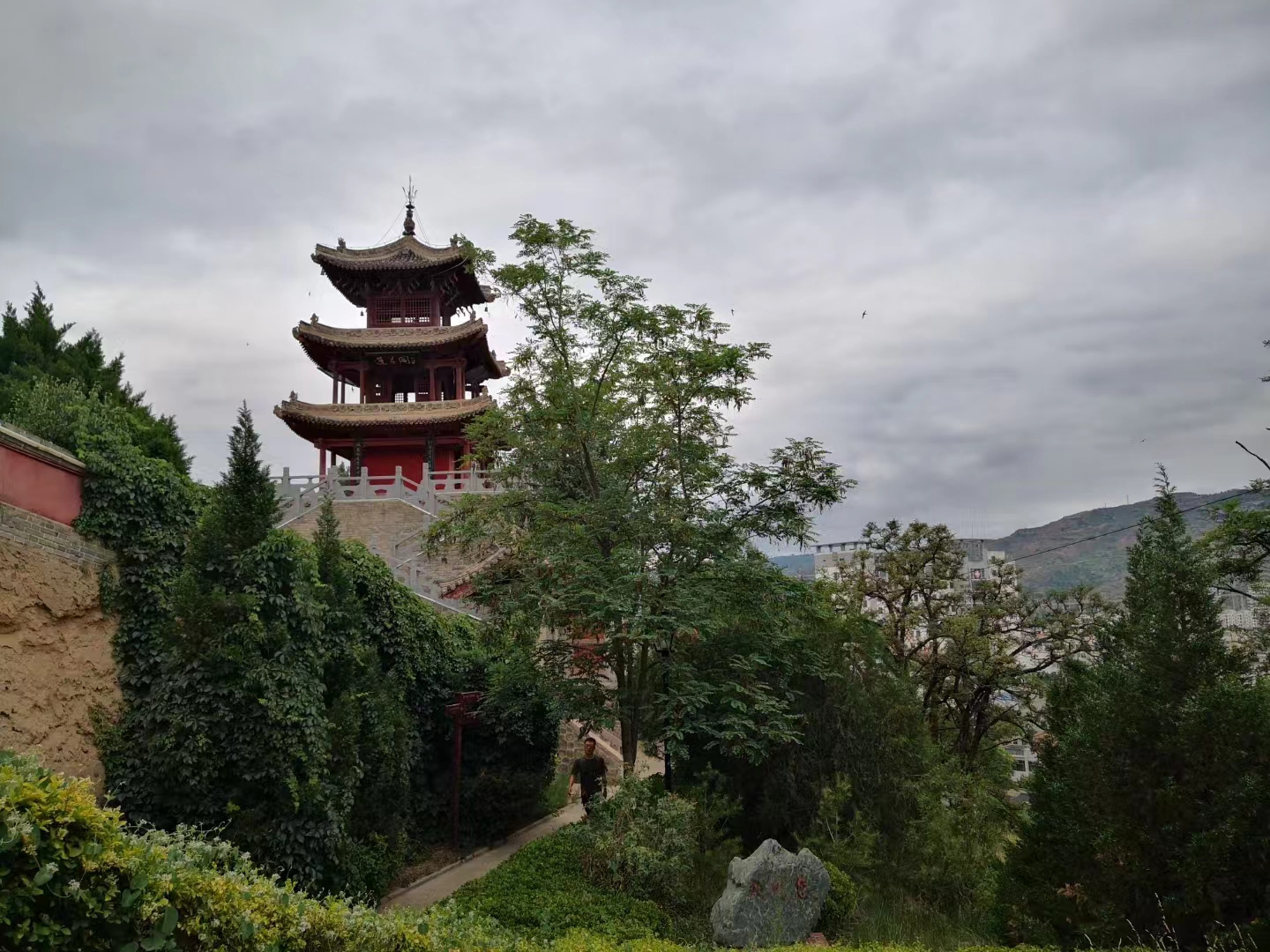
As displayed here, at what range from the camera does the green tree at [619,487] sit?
39.2 feet

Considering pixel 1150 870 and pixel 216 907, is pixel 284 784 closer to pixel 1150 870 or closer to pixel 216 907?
pixel 216 907

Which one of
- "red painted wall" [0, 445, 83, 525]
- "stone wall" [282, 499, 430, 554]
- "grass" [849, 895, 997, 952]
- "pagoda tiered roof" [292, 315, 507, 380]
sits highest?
"pagoda tiered roof" [292, 315, 507, 380]

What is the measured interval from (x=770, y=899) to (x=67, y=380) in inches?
531

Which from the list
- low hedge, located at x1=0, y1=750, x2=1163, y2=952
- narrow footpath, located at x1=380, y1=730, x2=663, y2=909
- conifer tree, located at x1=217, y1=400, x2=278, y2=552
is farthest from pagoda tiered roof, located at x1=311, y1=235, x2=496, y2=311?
low hedge, located at x1=0, y1=750, x2=1163, y2=952

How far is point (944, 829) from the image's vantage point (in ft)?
39.3

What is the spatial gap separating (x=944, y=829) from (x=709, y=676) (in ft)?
11.8

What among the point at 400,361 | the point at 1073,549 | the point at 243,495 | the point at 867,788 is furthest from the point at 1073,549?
the point at 243,495

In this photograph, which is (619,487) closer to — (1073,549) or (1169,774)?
(1169,774)

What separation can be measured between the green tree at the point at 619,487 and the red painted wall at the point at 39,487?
16.7ft

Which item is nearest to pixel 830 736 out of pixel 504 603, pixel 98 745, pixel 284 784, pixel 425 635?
pixel 504 603

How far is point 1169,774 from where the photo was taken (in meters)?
7.60

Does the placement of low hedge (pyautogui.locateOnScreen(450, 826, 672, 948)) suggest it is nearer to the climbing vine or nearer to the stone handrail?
the climbing vine

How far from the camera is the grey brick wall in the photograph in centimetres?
816

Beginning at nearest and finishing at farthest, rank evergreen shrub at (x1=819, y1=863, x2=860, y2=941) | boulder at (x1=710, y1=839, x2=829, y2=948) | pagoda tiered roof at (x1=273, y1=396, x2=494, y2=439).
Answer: boulder at (x1=710, y1=839, x2=829, y2=948) → evergreen shrub at (x1=819, y1=863, x2=860, y2=941) → pagoda tiered roof at (x1=273, y1=396, x2=494, y2=439)
